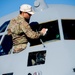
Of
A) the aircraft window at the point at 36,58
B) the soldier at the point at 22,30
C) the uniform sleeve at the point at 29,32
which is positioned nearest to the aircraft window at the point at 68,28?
the soldier at the point at 22,30

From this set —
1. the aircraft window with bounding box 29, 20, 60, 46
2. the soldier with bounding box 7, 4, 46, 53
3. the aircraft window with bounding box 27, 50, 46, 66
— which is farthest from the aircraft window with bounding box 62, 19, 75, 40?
the aircraft window with bounding box 27, 50, 46, 66

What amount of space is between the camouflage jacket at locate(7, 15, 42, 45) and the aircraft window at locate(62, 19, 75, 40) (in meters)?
1.07

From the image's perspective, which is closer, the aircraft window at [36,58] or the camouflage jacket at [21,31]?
the camouflage jacket at [21,31]

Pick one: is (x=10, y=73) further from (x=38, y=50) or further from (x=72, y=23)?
(x=72, y=23)

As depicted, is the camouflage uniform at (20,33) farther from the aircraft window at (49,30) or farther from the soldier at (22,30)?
the aircraft window at (49,30)

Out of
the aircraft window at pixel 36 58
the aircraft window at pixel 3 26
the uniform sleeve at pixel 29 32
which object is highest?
the aircraft window at pixel 3 26

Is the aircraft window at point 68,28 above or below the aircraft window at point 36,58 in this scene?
above

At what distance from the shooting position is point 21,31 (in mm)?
8828

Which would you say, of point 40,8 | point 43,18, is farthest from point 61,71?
point 40,8

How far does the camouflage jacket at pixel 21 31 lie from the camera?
852 cm

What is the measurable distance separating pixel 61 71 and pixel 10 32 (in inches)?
94.6

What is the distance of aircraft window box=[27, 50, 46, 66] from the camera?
28.7 feet

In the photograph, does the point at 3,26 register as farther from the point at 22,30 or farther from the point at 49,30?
the point at 22,30

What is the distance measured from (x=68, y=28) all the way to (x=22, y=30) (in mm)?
1860
